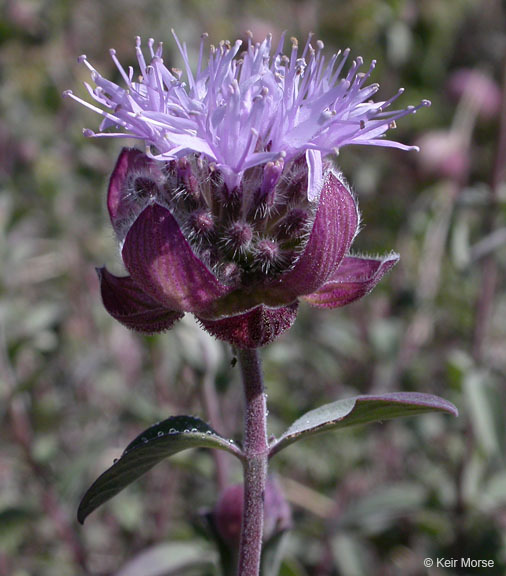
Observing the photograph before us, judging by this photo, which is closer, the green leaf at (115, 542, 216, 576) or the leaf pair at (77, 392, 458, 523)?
the leaf pair at (77, 392, 458, 523)

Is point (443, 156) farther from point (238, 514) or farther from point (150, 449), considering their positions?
point (150, 449)

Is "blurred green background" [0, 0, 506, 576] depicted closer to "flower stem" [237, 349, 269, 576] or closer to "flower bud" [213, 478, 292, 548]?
"flower bud" [213, 478, 292, 548]

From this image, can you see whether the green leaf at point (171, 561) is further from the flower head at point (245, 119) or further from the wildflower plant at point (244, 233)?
the flower head at point (245, 119)

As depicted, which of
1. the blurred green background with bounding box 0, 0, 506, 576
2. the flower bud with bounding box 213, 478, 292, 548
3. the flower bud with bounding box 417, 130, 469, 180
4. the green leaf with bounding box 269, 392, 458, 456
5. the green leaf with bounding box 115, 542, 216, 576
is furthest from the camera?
the flower bud with bounding box 417, 130, 469, 180

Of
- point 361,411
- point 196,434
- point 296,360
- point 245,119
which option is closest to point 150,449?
point 196,434

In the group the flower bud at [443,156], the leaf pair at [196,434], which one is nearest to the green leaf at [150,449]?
the leaf pair at [196,434]

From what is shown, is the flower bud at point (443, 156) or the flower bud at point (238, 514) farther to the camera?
the flower bud at point (443, 156)

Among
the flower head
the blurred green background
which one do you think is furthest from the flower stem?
the blurred green background
